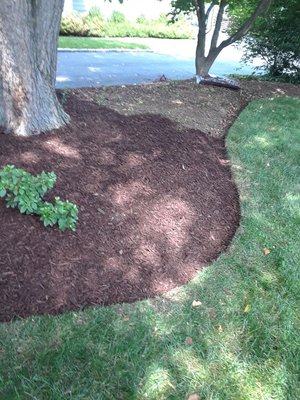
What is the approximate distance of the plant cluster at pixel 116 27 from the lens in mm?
17938

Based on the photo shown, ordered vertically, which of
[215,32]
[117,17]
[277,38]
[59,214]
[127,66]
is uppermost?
[117,17]

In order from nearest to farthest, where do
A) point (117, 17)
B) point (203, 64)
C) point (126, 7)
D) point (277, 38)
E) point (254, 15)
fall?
1. point (254, 15)
2. point (203, 64)
3. point (277, 38)
4. point (117, 17)
5. point (126, 7)

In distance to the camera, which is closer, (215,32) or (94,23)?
(215,32)

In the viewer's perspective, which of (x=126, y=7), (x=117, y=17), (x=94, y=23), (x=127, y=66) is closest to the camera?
(x=127, y=66)

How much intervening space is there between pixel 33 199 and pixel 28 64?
1676 millimetres

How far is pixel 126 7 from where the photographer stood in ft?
81.4

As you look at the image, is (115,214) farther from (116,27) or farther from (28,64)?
(116,27)

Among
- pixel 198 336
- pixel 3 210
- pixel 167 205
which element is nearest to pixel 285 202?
pixel 167 205

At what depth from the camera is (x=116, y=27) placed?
2045cm

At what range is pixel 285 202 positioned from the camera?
401 centimetres

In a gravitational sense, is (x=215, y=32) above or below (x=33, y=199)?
above

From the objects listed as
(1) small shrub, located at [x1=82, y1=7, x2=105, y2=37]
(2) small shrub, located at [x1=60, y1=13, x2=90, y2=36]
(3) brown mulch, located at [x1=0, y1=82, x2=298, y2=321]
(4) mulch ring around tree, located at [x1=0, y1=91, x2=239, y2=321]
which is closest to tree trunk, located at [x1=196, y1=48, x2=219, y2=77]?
(3) brown mulch, located at [x1=0, y1=82, x2=298, y2=321]

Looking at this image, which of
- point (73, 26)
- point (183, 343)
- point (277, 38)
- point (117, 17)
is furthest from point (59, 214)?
point (117, 17)

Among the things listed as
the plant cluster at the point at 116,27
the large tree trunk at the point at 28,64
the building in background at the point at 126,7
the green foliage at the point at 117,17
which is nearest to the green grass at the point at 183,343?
the large tree trunk at the point at 28,64
